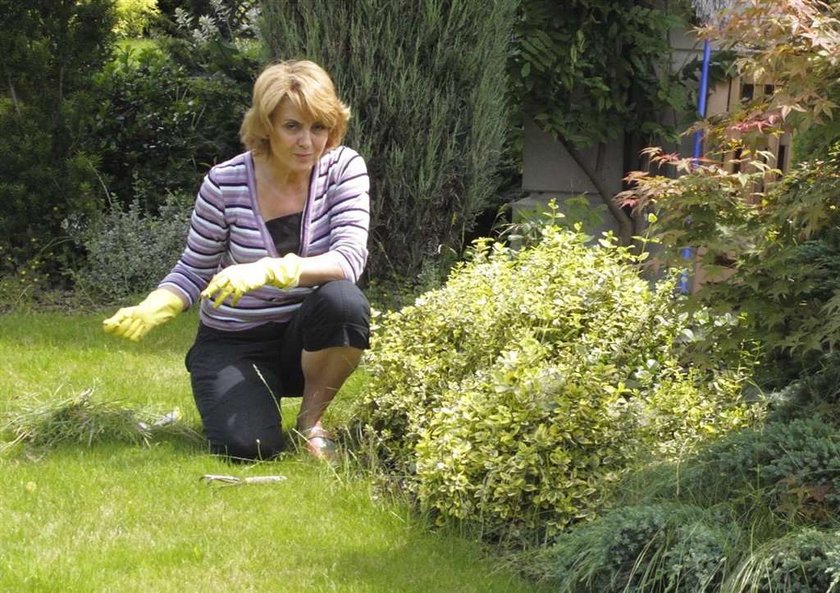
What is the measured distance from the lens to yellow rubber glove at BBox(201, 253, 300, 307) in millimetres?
4055

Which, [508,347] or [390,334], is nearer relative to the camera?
[508,347]

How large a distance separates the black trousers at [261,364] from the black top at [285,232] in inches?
8.5

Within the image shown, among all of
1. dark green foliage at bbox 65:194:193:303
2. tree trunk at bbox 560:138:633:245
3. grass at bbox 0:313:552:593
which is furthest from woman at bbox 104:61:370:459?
tree trunk at bbox 560:138:633:245

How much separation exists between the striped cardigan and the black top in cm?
3

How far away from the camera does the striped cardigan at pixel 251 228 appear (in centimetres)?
457

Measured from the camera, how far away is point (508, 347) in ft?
13.8

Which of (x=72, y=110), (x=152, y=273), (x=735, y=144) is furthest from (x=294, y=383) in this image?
(x=72, y=110)

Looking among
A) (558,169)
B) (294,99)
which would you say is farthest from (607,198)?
(294,99)

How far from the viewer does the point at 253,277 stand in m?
4.10

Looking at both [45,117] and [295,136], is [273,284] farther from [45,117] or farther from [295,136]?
[45,117]

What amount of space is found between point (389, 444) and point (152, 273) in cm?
355

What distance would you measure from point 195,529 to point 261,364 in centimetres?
106

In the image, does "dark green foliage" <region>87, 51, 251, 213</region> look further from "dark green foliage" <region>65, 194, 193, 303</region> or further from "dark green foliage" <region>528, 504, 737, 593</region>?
"dark green foliage" <region>528, 504, 737, 593</region>

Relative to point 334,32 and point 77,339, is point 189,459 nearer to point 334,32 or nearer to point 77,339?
point 77,339
